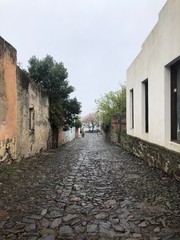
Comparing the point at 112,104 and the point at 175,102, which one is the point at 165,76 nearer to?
the point at 175,102

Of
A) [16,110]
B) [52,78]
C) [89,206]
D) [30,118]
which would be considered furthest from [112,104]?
[89,206]

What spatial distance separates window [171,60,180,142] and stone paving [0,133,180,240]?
1299 millimetres

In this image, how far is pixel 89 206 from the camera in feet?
14.4

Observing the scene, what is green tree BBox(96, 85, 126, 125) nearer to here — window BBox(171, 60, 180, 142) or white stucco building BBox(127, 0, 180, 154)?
white stucco building BBox(127, 0, 180, 154)

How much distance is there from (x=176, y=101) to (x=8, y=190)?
195 inches

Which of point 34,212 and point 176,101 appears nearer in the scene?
point 34,212

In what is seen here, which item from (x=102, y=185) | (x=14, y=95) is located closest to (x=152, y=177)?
(x=102, y=185)

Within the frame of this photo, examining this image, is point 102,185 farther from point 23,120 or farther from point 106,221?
point 23,120

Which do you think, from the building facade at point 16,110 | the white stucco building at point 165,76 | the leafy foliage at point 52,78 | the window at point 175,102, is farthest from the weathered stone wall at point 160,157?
the leafy foliage at point 52,78

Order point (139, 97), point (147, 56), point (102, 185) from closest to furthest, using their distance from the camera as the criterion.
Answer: point (102, 185) < point (147, 56) < point (139, 97)

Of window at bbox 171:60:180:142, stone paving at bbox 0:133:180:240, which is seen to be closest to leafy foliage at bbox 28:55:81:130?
window at bbox 171:60:180:142

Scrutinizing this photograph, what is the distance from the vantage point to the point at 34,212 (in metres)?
4.05

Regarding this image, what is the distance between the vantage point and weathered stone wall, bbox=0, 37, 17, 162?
7.70m

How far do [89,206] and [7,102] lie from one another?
194 inches
